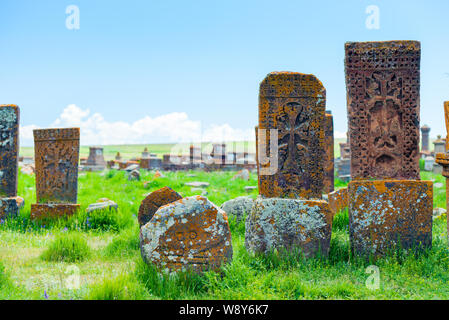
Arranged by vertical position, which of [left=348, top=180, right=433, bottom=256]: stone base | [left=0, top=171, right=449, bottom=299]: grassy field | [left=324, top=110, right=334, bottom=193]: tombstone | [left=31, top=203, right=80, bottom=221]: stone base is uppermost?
[left=324, top=110, right=334, bottom=193]: tombstone

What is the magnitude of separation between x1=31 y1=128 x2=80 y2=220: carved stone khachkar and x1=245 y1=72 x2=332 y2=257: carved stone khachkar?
4039mm

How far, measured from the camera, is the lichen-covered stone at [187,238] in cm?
369

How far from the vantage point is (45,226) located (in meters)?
6.81

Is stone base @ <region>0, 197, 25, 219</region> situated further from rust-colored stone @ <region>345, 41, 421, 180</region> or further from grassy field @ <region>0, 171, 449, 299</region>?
rust-colored stone @ <region>345, 41, 421, 180</region>

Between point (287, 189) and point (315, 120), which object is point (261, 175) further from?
point (315, 120)

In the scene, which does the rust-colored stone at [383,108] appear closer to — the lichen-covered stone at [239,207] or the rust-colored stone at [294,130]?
the rust-colored stone at [294,130]

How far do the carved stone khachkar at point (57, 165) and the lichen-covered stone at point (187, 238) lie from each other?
13.2 ft

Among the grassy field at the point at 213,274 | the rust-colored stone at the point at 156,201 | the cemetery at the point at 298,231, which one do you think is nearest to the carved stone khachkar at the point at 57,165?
the cemetery at the point at 298,231

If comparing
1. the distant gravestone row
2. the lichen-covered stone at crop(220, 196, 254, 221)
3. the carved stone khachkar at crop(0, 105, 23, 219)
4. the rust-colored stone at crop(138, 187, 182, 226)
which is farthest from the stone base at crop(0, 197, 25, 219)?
the distant gravestone row

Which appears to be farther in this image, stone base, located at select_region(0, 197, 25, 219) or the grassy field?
stone base, located at select_region(0, 197, 25, 219)

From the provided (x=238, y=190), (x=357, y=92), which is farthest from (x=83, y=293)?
A: (x=238, y=190)

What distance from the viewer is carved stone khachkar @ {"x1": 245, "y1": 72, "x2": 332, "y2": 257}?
4.57 metres

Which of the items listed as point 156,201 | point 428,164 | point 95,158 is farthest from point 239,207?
point 95,158

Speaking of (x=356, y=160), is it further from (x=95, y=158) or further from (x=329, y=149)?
(x=95, y=158)
